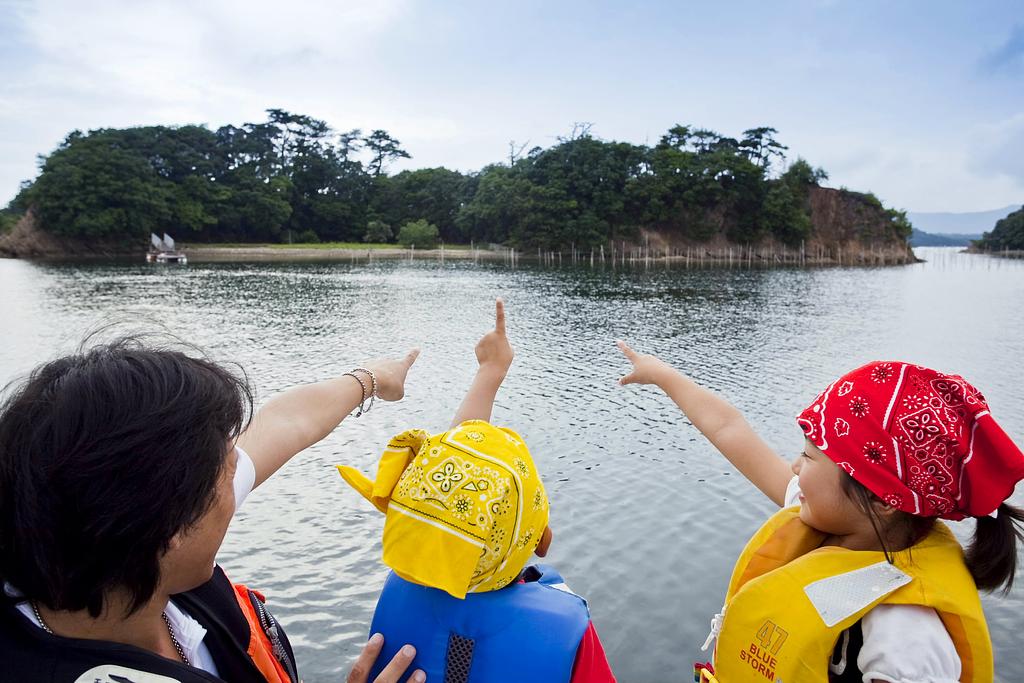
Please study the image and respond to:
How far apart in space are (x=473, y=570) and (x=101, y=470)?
71 centimetres

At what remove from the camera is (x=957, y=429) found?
129 cm

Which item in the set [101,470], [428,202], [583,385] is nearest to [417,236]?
[428,202]

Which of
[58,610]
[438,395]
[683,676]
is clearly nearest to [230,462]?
[58,610]

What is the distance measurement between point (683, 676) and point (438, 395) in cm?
690

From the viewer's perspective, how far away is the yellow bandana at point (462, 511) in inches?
53.2

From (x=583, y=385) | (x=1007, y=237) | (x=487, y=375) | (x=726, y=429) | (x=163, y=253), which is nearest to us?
(x=726, y=429)

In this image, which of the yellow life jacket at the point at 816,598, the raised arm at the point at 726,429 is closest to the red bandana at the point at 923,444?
the yellow life jacket at the point at 816,598

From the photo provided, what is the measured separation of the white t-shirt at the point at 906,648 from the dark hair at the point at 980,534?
11 centimetres

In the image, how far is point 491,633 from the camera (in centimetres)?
145

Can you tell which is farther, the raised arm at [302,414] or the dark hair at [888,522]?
the raised arm at [302,414]

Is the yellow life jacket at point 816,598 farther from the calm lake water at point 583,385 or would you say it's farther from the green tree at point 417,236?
the green tree at point 417,236

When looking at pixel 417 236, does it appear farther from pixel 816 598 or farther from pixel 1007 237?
pixel 1007 237

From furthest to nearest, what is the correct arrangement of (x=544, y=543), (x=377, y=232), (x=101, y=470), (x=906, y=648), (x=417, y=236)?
(x=377, y=232) < (x=417, y=236) < (x=544, y=543) < (x=906, y=648) < (x=101, y=470)

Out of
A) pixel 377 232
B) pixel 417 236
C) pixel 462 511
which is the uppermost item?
pixel 377 232
